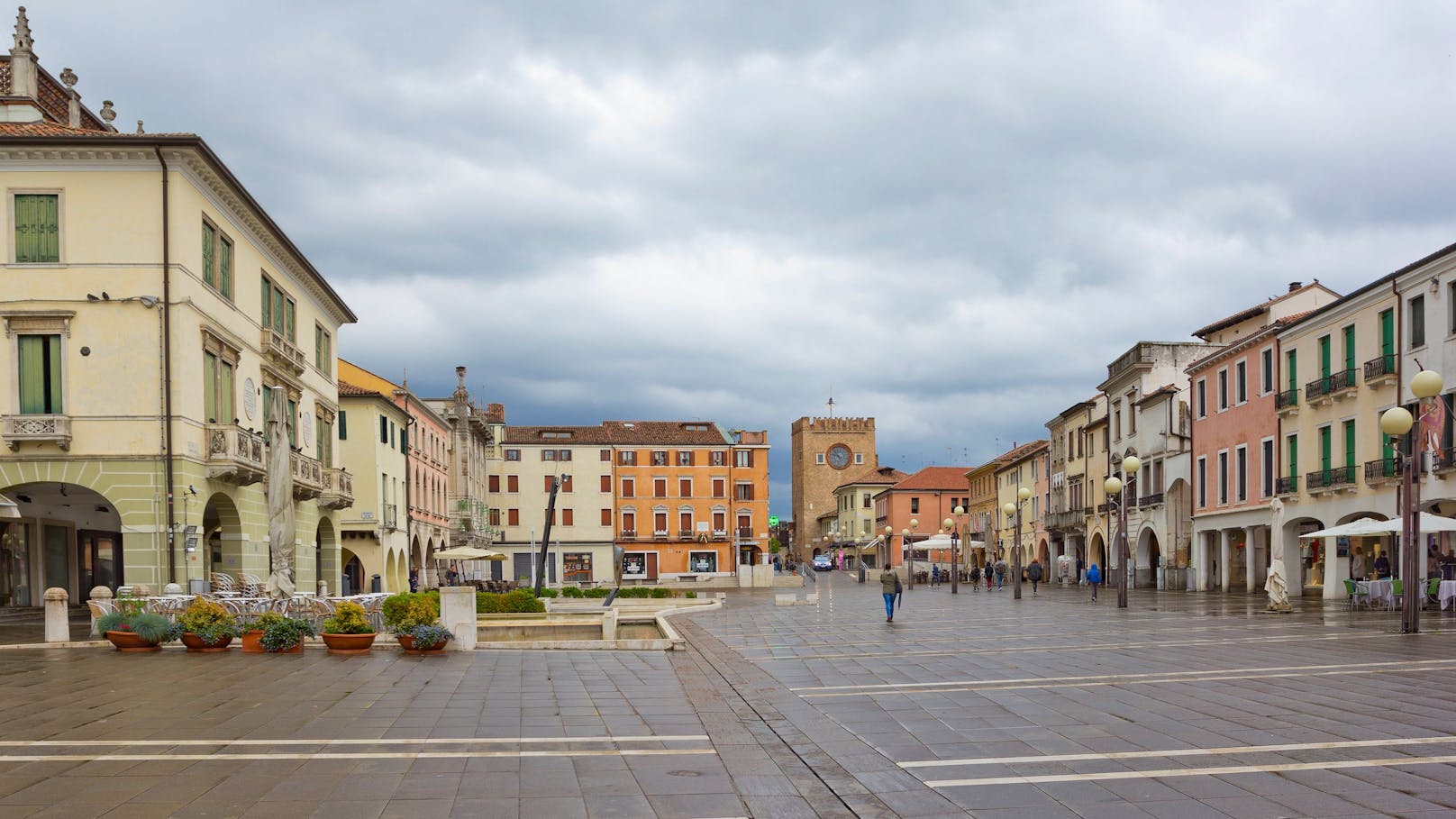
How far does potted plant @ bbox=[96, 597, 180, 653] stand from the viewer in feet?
65.3

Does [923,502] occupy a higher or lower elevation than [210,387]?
lower

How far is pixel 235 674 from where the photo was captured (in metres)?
16.2

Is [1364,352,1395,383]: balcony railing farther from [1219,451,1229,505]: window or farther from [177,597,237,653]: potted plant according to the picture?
[177,597,237,653]: potted plant

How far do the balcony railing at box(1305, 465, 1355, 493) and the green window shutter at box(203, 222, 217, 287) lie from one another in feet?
109

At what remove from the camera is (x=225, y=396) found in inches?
1261

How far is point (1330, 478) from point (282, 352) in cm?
3308

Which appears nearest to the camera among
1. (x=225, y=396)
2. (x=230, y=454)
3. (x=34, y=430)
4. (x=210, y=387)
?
(x=34, y=430)

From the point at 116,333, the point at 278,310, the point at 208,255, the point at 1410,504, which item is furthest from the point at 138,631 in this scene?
the point at 1410,504

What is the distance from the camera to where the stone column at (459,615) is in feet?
68.2

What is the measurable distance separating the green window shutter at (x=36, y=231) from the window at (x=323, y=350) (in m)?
15.8

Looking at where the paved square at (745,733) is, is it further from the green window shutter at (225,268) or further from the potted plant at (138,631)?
the green window shutter at (225,268)

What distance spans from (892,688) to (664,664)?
16.0ft

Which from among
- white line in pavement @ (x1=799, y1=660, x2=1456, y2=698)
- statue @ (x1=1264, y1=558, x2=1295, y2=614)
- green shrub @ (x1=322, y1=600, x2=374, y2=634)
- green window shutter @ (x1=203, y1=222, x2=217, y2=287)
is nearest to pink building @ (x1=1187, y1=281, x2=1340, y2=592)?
statue @ (x1=1264, y1=558, x2=1295, y2=614)

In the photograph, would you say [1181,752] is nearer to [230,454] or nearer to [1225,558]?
[230,454]
